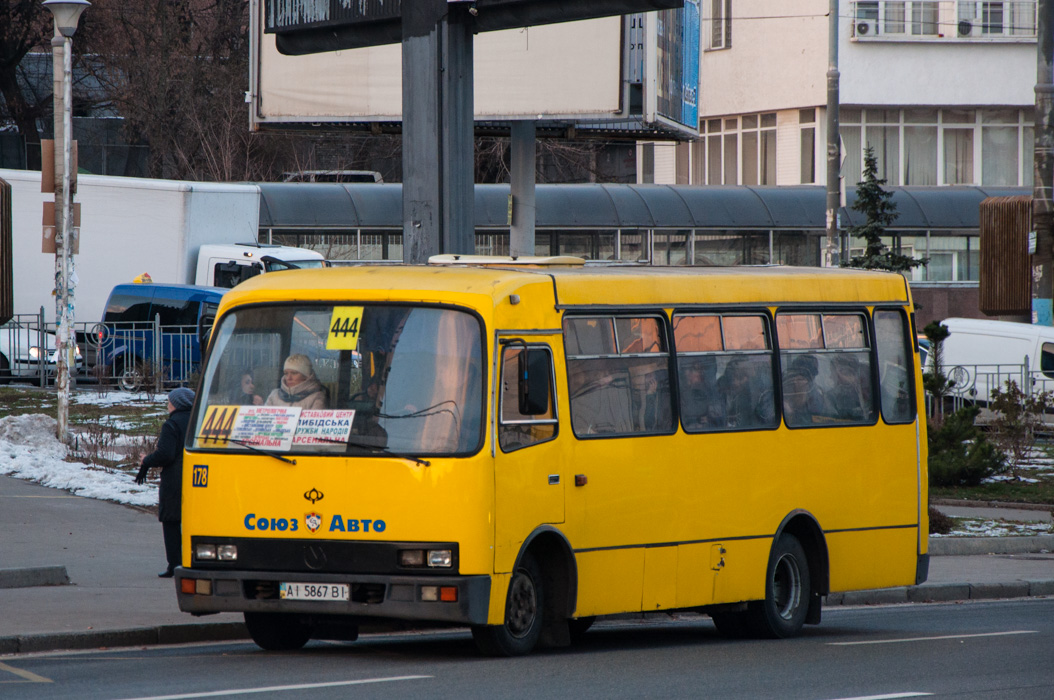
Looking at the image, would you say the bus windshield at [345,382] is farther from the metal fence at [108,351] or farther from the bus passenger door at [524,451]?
the metal fence at [108,351]

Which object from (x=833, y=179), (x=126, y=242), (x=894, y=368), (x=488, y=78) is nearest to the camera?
(x=894, y=368)

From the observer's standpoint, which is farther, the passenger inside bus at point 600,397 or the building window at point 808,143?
the building window at point 808,143

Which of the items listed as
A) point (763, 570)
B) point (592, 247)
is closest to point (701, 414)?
point (763, 570)

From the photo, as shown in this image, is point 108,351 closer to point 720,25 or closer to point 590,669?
point 590,669

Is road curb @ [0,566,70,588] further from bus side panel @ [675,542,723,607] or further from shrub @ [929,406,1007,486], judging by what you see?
shrub @ [929,406,1007,486]

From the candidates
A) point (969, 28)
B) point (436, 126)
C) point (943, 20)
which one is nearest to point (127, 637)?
point (436, 126)

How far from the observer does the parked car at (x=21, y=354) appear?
99.7 feet

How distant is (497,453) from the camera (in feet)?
30.8

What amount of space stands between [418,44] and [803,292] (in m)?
3.78

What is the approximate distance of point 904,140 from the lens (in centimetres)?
5388

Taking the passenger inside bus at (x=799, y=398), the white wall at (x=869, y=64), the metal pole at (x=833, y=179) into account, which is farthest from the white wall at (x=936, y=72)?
the passenger inside bus at (x=799, y=398)

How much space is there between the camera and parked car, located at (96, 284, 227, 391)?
29.8 metres

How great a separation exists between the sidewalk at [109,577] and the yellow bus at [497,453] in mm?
1065

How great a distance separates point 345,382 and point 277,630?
182cm
